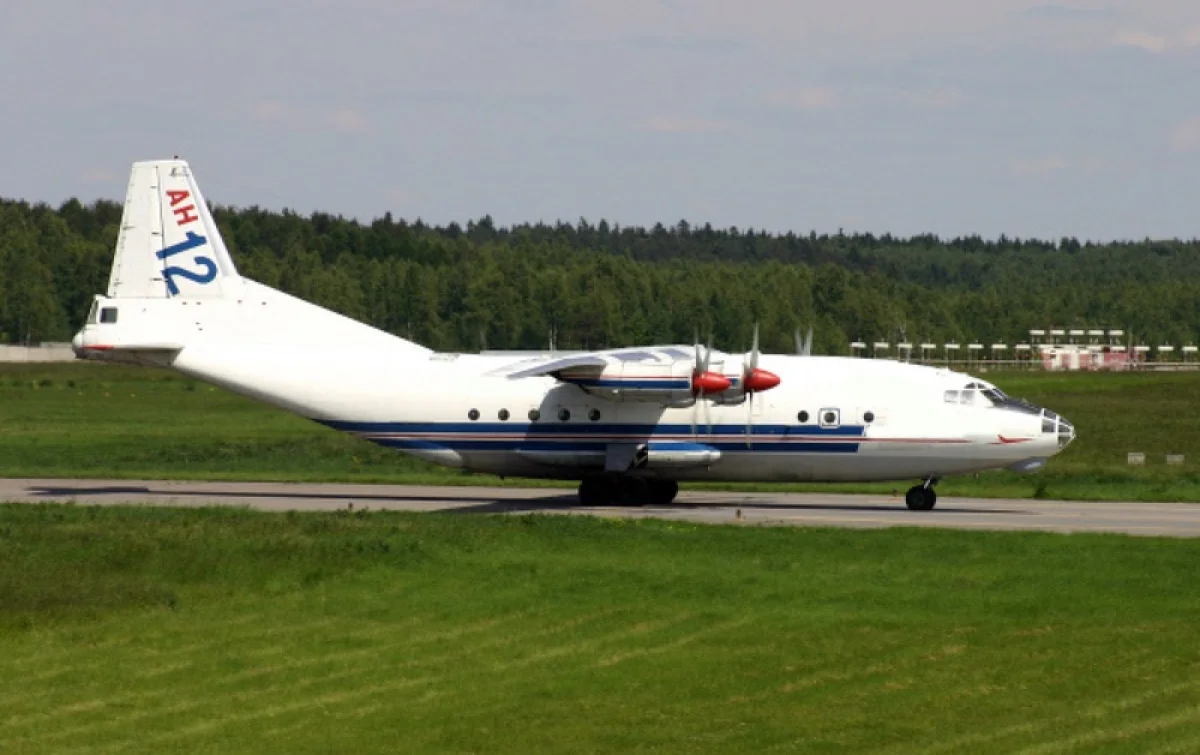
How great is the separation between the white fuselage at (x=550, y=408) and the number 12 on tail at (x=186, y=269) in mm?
535

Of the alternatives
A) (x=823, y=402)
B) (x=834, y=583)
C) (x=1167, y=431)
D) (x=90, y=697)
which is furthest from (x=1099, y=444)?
(x=90, y=697)

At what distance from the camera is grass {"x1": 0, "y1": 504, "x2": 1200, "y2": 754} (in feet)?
60.5

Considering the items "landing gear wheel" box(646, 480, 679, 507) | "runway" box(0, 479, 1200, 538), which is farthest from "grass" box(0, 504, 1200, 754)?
"landing gear wheel" box(646, 480, 679, 507)

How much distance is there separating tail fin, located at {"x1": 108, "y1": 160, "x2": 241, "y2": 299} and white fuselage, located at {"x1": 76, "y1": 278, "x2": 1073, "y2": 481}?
35cm

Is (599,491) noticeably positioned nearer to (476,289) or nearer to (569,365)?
(569,365)

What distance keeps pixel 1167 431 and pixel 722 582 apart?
55.8 meters

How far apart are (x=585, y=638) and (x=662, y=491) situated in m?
19.7

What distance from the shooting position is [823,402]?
132ft

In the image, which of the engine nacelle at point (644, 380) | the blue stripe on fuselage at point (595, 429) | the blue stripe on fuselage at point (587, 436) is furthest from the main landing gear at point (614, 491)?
the engine nacelle at point (644, 380)

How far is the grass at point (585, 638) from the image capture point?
1845cm

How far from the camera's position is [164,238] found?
4297 centimetres

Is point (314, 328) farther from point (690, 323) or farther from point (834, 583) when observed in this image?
point (690, 323)

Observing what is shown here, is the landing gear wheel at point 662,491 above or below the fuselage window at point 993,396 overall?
below

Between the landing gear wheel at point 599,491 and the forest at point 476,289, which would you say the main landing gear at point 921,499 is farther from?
the forest at point 476,289
